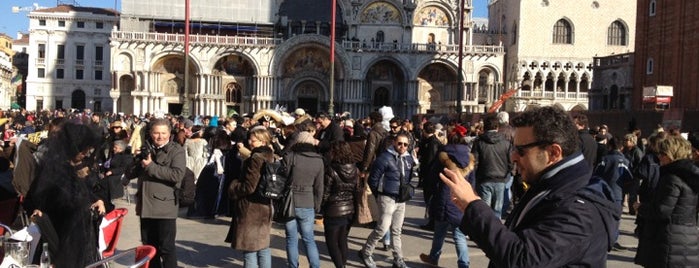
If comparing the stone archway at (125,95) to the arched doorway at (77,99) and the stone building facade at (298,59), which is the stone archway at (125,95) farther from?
the arched doorway at (77,99)

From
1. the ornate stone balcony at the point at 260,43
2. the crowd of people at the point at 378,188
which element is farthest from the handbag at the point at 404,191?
the ornate stone balcony at the point at 260,43

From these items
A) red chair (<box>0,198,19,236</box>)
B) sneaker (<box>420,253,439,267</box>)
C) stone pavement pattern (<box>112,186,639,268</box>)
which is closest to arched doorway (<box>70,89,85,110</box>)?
stone pavement pattern (<box>112,186,639,268</box>)

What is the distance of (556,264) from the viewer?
2.43 meters

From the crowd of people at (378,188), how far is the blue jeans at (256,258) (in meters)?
0.02

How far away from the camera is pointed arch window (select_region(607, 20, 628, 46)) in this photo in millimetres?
47031

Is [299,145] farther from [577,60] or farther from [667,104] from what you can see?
[577,60]

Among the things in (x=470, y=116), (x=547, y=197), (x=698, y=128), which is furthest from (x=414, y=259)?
(x=470, y=116)

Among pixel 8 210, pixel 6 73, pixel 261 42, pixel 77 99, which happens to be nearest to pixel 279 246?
pixel 8 210

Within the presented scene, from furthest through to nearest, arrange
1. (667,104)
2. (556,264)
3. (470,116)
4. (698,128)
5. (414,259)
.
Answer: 1. (667,104)
2. (470,116)
3. (698,128)
4. (414,259)
5. (556,264)

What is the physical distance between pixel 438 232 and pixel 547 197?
476 cm

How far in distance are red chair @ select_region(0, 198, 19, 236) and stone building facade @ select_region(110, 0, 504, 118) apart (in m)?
Answer: 35.4

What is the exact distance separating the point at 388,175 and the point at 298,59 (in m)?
37.5

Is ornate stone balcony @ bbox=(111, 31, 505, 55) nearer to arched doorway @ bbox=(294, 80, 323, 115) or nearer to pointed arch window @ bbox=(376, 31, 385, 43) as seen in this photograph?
pointed arch window @ bbox=(376, 31, 385, 43)

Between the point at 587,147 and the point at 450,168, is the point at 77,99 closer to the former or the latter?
the point at 450,168
